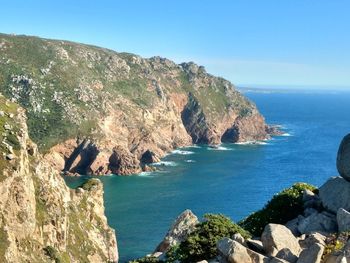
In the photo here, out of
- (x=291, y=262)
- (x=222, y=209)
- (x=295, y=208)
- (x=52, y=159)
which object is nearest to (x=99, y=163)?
(x=52, y=159)

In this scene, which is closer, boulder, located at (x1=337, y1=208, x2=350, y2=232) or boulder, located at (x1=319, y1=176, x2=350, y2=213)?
boulder, located at (x1=337, y1=208, x2=350, y2=232)

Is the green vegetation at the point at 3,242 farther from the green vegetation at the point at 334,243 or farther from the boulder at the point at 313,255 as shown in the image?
the boulder at the point at 313,255

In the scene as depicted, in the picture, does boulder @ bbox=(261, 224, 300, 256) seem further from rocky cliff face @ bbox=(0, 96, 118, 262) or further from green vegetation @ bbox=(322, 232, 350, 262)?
rocky cliff face @ bbox=(0, 96, 118, 262)

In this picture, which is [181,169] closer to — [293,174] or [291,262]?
[293,174]

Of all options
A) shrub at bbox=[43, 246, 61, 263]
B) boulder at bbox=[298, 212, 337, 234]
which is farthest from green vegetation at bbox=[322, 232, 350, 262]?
shrub at bbox=[43, 246, 61, 263]

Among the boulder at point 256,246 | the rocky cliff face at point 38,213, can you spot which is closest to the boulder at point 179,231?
the boulder at point 256,246

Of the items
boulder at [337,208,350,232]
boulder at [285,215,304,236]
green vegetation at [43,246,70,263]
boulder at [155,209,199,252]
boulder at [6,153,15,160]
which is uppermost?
boulder at [337,208,350,232]

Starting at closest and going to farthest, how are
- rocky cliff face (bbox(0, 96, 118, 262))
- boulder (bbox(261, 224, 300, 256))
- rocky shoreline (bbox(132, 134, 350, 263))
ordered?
rocky shoreline (bbox(132, 134, 350, 263)), boulder (bbox(261, 224, 300, 256)), rocky cliff face (bbox(0, 96, 118, 262))

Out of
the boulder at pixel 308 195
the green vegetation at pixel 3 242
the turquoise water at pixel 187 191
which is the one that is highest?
the boulder at pixel 308 195
